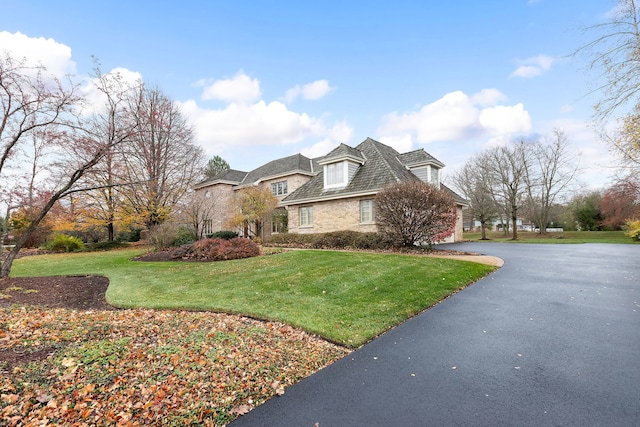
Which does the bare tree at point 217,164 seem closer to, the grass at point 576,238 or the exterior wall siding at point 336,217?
the exterior wall siding at point 336,217

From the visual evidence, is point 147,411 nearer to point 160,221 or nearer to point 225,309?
point 225,309

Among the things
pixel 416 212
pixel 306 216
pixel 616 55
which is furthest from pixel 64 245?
pixel 616 55

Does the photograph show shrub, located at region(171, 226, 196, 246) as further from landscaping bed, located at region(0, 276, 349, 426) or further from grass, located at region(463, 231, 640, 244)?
grass, located at region(463, 231, 640, 244)

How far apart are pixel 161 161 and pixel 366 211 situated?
49.1 feet

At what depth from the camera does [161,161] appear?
20.9 m

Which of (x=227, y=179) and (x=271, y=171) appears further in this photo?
(x=227, y=179)

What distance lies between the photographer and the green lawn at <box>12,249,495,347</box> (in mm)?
5438

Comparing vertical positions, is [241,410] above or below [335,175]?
below

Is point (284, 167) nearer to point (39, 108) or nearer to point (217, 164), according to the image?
point (39, 108)

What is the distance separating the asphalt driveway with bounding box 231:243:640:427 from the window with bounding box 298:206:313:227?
15.6 meters

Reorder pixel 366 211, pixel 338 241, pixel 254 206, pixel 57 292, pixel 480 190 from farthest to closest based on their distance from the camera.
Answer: pixel 480 190 → pixel 254 206 → pixel 366 211 → pixel 338 241 → pixel 57 292

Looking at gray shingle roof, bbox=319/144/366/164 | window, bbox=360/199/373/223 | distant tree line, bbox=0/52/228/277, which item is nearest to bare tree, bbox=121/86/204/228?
distant tree line, bbox=0/52/228/277

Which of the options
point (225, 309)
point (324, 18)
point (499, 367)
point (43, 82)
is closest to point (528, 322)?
point (499, 367)

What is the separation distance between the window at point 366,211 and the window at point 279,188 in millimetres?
10884
